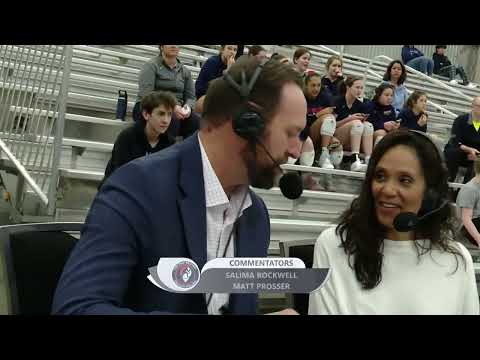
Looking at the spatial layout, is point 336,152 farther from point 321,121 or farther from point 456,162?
point 456,162

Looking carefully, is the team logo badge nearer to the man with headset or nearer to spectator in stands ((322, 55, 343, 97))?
the man with headset

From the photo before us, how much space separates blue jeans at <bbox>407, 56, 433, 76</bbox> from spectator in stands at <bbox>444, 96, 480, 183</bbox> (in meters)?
0.12

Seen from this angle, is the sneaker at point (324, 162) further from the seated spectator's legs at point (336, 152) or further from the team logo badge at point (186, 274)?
the team logo badge at point (186, 274)

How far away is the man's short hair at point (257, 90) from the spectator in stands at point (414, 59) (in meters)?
0.19

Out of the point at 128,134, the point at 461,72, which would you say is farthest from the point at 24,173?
the point at 461,72

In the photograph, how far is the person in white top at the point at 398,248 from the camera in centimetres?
102

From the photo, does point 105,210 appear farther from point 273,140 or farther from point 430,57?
point 430,57

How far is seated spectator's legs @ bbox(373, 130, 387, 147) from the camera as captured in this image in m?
1.05

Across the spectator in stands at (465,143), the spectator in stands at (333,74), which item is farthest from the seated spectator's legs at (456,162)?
the spectator in stands at (333,74)

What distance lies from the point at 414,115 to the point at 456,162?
0.10m

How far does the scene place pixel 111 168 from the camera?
1.00 meters

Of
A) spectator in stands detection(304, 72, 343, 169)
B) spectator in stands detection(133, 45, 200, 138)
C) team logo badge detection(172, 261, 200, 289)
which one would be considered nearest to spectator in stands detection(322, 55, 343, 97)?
spectator in stands detection(304, 72, 343, 169)
